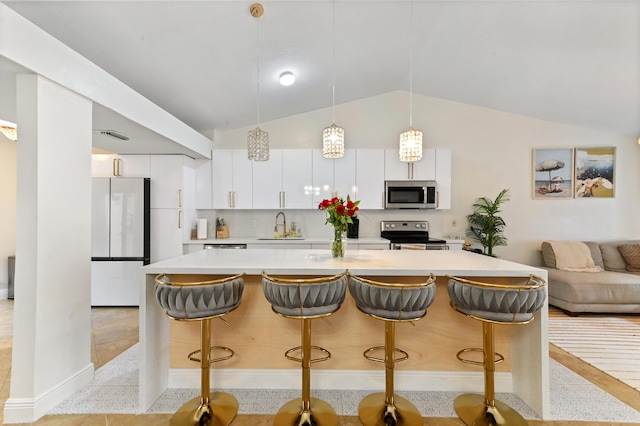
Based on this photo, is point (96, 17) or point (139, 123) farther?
point (139, 123)

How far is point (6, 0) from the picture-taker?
1833mm

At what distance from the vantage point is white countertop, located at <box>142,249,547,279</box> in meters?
1.74

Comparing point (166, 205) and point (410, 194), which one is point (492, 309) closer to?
point (410, 194)

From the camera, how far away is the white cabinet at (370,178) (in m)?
4.13

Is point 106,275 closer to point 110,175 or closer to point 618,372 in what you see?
point 110,175

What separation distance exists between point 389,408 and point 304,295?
0.90 m

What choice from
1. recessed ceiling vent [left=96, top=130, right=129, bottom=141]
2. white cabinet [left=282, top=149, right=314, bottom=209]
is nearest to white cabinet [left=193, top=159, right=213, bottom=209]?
white cabinet [left=282, top=149, right=314, bottom=209]

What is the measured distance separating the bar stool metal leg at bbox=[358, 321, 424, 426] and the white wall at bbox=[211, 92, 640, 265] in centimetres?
283

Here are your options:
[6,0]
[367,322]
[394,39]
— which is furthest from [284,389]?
[394,39]

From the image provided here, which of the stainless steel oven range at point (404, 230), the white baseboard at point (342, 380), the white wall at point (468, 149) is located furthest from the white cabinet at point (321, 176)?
the white baseboard at point (342, 380)

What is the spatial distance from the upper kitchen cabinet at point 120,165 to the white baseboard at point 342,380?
108 inches

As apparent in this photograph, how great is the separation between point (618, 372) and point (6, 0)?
17.2 ft

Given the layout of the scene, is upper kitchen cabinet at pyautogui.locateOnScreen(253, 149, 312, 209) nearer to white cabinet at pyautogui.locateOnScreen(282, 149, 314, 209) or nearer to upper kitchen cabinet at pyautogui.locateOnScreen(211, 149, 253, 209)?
white cabinet at pyautogui.locateOnScreen(282, 149, 314, 209)

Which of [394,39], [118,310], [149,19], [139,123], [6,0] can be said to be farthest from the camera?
[118,310]
